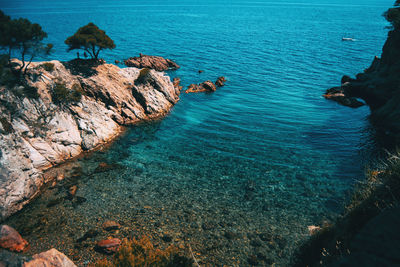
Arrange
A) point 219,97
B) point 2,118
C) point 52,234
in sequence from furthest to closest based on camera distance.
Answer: point 219,97, point 2,118, point 52,234

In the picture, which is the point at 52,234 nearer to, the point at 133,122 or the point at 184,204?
the point at 184,204

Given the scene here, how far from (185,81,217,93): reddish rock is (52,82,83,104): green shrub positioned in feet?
104

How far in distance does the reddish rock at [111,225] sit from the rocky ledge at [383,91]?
141ft

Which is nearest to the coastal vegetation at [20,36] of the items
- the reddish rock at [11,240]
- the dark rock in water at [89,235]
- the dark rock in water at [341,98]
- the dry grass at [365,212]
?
the reddish rock at [11,240]

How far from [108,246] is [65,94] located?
2895 centimetres

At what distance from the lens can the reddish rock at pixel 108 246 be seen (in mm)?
21312

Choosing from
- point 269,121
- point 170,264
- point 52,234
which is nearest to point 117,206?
point 52,234

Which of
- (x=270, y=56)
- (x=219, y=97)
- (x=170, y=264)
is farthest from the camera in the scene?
(x=270, y=56)

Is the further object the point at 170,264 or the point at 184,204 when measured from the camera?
the point at 184,204

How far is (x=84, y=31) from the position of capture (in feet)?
162

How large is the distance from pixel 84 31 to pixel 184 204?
44374 millimetres

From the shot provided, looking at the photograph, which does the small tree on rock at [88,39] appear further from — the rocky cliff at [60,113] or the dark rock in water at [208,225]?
the dark rock in water at [208,225]

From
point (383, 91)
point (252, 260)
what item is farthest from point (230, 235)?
point (383, 91)

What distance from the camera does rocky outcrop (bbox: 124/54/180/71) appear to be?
81.3 m
